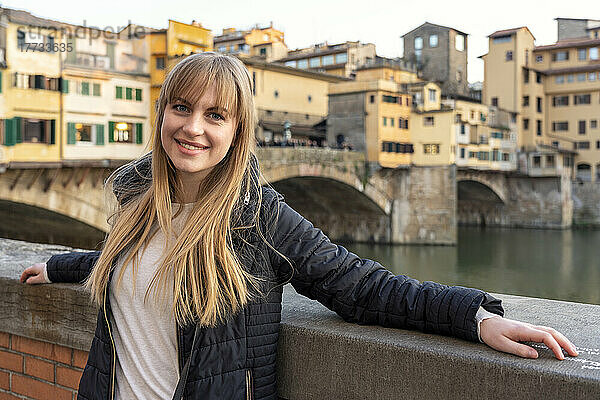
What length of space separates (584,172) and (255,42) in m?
19.6

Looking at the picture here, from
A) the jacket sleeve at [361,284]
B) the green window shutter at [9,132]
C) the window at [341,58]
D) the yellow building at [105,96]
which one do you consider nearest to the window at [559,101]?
the window at [341,58]

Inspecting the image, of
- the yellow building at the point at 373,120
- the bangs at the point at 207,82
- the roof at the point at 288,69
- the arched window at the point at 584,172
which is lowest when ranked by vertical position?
the bangs at the point at 207,82

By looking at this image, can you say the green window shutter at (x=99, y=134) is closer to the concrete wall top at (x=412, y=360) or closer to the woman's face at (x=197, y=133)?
the concrete wall top at (x=412, y=360)

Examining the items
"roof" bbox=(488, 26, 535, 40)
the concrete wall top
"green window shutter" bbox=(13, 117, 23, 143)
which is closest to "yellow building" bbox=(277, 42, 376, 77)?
"roof" bbox=(488, 26, 535, 40)

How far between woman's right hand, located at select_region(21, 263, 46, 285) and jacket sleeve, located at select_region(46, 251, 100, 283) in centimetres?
4

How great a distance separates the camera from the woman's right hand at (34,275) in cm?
188

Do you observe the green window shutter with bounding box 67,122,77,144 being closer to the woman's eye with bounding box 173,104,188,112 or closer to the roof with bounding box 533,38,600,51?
the woman's eye with bounding box 173,104,188,112

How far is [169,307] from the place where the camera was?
1.34m

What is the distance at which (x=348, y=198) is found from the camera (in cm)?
2631

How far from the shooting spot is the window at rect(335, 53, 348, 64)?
34.6 meters

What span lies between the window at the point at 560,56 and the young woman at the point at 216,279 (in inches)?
1531

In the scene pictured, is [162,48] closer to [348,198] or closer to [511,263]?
[348,198]

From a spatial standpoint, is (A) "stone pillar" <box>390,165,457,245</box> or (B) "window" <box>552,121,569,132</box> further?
(B) "window" <box>552,121,569,132</box>

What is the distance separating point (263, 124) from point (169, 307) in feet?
82.9
